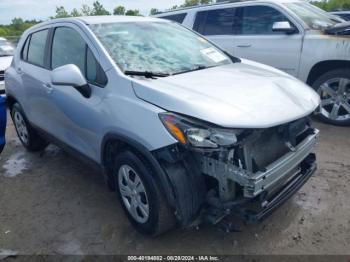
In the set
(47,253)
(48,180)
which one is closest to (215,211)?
(47,253)

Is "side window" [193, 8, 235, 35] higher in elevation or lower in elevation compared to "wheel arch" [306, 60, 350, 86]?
higher

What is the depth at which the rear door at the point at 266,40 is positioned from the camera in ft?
17.6


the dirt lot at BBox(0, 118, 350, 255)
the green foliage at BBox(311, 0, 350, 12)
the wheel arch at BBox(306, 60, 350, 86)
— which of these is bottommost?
the dirt lot at BBox(0, 118, 350, 255)

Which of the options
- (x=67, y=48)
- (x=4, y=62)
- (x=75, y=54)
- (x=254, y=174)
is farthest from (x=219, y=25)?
(x=4, y=62)

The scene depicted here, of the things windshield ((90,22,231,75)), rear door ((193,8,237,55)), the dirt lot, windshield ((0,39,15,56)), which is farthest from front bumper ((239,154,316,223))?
windshield ((0,39,15,56))

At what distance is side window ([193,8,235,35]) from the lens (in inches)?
243

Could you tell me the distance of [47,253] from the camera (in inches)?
114

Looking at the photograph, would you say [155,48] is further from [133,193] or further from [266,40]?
[266,40]

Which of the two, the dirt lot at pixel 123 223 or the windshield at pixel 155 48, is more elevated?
the windshield at pixel 155 48

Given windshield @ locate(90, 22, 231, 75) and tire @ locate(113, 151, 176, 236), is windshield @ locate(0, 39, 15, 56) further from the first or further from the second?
tire @ locate(113, 151, 176, 236)

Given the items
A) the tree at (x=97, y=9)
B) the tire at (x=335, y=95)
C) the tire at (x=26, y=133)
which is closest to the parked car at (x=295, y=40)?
the tire at (x=335, y=95)

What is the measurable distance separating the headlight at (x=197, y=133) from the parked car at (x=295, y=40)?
2651mm

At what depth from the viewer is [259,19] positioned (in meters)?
5.81

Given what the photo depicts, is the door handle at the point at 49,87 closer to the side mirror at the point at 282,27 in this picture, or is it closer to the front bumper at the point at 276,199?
the front bumper at the point at 276,199
